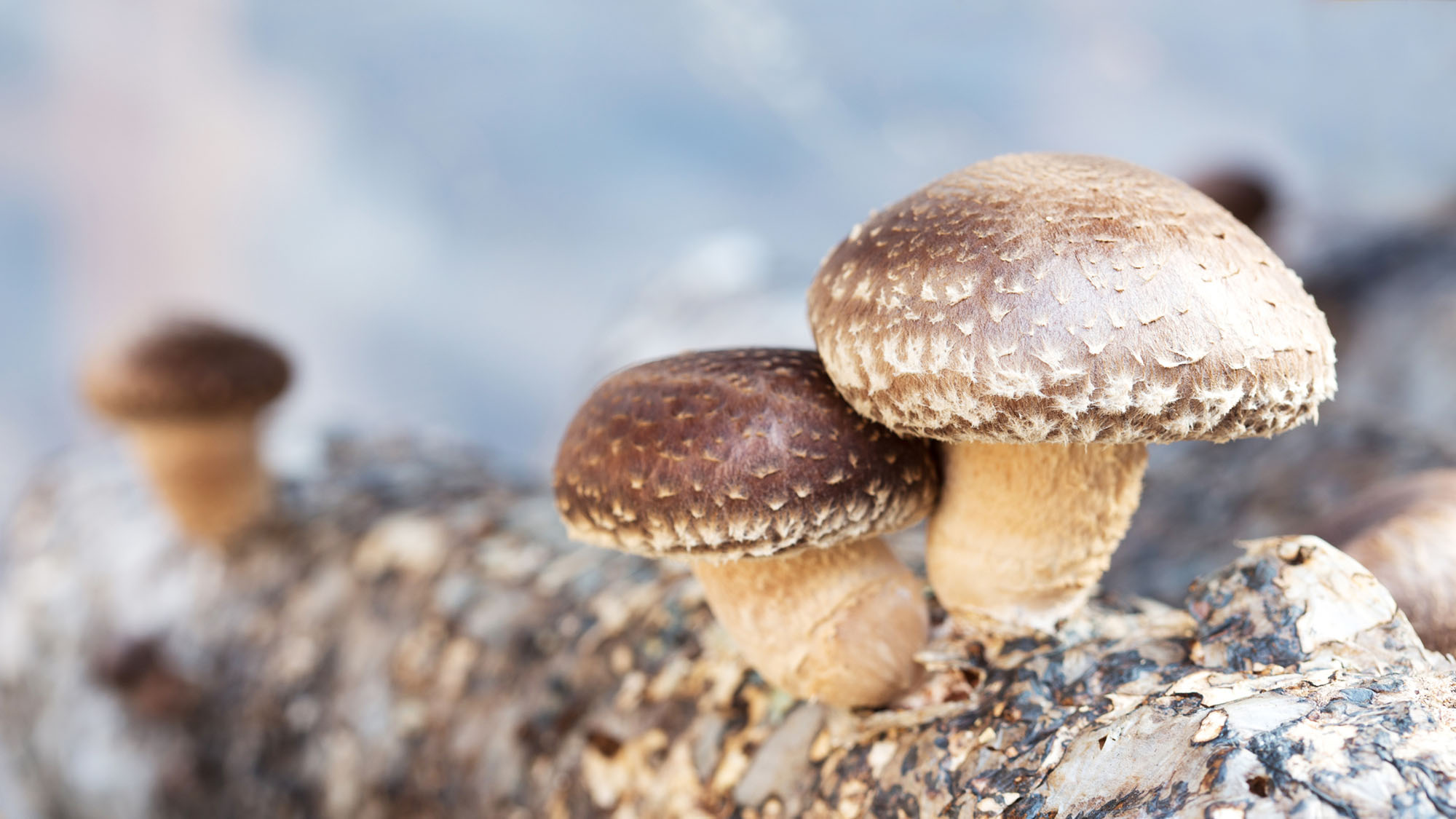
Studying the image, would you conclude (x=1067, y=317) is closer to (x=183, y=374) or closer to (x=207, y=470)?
(x=183, y=374)

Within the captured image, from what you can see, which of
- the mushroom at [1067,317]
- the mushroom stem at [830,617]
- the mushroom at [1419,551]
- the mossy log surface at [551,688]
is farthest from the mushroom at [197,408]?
the mushroom at [1419,551]

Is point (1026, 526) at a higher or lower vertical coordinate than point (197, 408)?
higher

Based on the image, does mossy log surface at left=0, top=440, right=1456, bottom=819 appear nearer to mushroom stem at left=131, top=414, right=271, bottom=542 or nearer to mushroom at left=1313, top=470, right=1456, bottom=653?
mushroom stem at left=131, top=414, right=271, bottom=542

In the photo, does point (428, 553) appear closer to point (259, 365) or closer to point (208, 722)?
point (259, 365)

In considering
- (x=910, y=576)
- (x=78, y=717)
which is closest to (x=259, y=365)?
(x=78, y=717)

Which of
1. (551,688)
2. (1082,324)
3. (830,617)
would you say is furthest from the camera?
(551,688)

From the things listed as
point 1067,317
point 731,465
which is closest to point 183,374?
point 731,465
